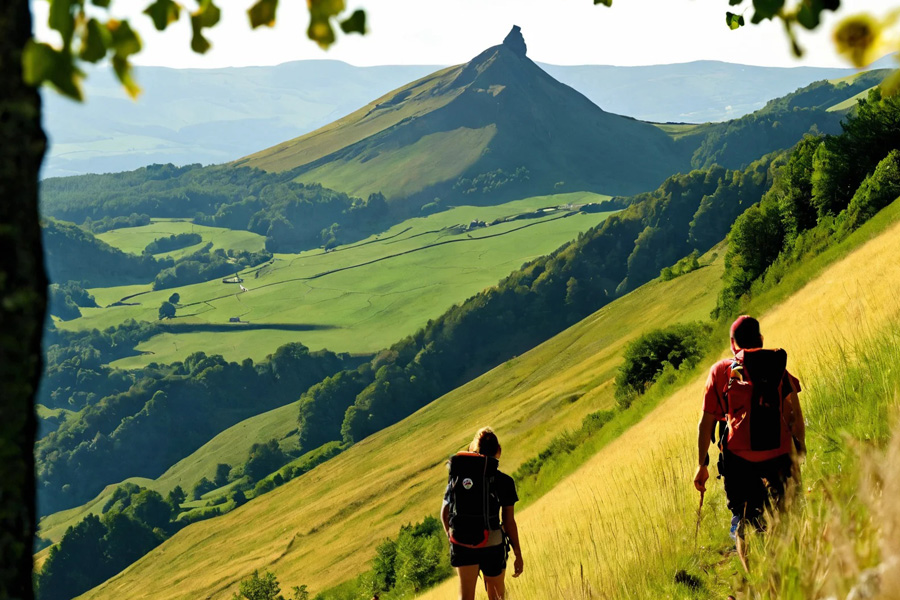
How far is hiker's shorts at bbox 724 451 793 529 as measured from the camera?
682 centimetres

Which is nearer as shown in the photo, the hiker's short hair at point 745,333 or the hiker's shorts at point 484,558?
the hiker's short hair at point 745,333

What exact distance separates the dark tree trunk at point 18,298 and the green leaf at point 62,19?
26.3 inches

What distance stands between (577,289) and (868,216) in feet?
477

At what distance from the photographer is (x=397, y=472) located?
269ft

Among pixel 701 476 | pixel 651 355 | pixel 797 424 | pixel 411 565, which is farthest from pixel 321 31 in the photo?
pixel 651 355

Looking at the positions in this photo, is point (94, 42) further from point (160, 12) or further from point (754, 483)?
point (754, 483)

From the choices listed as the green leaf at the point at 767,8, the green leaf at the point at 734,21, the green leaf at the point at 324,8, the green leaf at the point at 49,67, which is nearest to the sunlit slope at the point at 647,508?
the green leaf at the point at 734,21

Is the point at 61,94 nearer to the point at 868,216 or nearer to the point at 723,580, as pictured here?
the point at 723,580

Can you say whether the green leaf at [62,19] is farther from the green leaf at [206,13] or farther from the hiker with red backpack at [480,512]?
the hiker with red backpack at [480,512]

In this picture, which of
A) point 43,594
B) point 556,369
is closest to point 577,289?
point 556,369

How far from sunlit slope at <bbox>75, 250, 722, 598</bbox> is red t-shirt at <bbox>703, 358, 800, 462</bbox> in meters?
41.0

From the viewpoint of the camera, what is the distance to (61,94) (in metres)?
2.30

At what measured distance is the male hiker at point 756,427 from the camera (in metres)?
6.79

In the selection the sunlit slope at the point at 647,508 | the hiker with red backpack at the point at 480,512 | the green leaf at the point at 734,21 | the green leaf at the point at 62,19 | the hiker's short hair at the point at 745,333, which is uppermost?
the green leaf at the point at 734,21
